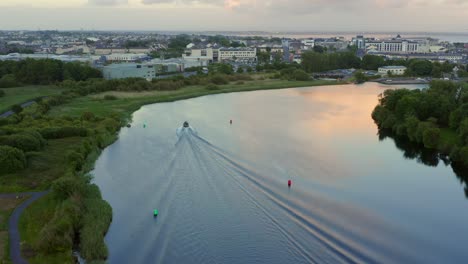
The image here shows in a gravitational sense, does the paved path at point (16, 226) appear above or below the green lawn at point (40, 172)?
below

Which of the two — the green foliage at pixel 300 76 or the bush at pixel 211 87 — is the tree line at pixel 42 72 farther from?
the green foliage at pixel 300 76

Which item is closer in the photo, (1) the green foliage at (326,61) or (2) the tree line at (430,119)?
(2) the tree line at (430,119)

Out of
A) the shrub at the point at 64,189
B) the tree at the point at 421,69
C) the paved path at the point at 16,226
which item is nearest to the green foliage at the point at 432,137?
the shrub at the point at 64,189

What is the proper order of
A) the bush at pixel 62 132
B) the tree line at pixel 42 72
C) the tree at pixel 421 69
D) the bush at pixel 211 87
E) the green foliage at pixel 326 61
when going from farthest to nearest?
the green foliage at pixel 326 61, the tree at pixel 421 69, the tree line at pixel 42 72, the bush at pixel 211 87, the bush at pixel 62 132

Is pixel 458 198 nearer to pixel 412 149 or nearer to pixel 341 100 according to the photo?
pixel 412 149

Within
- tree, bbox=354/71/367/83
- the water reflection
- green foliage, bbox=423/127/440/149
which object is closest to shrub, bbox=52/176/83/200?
the water reflection

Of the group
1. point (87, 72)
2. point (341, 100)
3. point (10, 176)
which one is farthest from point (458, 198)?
point (87, 72)

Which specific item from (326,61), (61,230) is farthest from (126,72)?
(61,230)
